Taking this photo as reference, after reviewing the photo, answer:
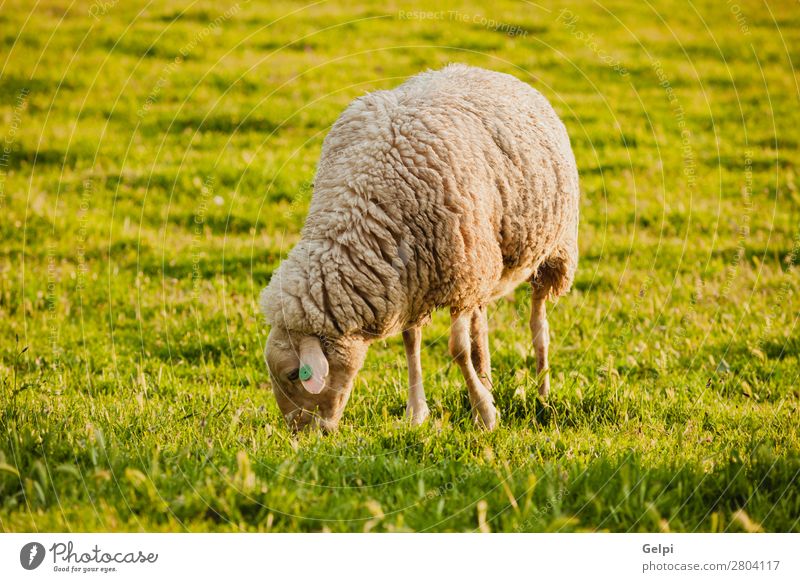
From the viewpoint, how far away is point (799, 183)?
11.0 metres

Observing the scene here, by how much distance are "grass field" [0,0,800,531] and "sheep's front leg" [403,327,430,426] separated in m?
0.13

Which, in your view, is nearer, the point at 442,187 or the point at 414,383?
the point at 442,187

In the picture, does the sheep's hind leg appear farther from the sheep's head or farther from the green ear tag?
the green ear tag

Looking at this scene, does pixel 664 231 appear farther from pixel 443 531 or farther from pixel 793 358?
pixel 443 531

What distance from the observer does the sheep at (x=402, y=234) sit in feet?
15.5

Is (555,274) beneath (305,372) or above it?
above

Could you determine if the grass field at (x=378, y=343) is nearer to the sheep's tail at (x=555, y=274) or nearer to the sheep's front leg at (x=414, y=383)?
the sheep's front leg at (x=414, y=383)

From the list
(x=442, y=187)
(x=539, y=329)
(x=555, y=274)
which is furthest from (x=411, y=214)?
(x=539, y=329)

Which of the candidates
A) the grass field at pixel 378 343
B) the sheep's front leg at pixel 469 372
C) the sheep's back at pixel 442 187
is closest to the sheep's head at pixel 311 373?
the grass field at pixel 378 343

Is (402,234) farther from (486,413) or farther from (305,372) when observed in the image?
(486,413)

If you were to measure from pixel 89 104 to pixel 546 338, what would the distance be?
8870 mm

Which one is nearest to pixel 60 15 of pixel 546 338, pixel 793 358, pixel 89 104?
pixel 89 104

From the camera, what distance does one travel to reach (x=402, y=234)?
475cm
